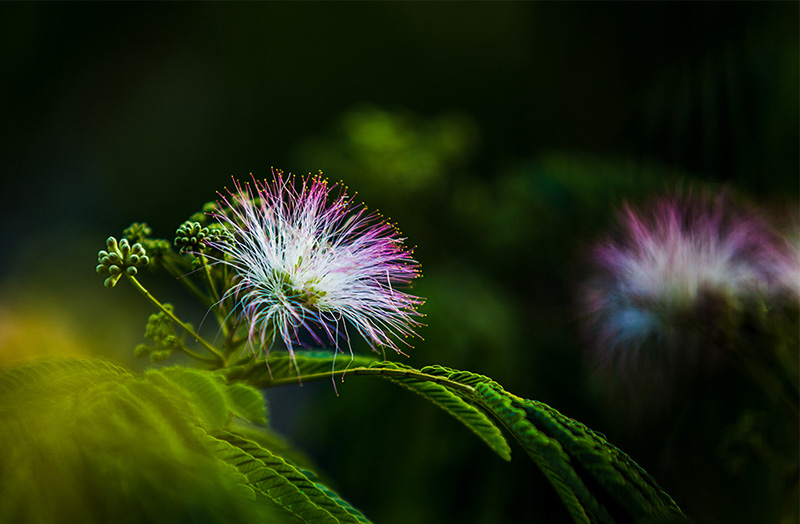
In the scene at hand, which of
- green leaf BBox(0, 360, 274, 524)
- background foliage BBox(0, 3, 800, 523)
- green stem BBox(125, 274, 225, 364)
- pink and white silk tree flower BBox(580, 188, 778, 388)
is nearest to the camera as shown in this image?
green leaf BBox(0, 360, 274, 524)

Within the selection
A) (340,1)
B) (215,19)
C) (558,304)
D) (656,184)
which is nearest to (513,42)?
(340,1)

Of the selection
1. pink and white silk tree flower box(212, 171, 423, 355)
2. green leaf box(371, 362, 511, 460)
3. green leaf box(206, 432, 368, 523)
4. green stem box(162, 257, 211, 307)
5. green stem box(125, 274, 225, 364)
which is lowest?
green leaf box(206, 432, 368, 523)

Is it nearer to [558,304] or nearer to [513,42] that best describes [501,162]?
[513,42]

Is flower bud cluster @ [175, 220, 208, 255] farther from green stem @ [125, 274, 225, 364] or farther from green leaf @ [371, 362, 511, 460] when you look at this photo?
green leaf @ [371, 362, 511, 460]

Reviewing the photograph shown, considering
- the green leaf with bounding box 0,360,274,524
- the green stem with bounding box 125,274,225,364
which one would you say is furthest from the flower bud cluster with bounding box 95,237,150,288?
the green leaf with bounding box 0,360,274,524

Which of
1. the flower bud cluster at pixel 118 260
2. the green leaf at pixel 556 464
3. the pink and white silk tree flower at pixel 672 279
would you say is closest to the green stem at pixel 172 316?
the flower bud cluster at pixel 118 260
